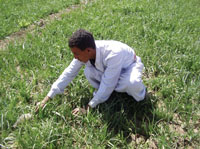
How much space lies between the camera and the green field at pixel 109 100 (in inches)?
72.1

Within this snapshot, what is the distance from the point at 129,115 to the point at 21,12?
4.93 metres

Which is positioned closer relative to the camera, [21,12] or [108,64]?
[108,64]

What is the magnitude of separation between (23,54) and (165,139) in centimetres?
244

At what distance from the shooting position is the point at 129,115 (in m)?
2.16

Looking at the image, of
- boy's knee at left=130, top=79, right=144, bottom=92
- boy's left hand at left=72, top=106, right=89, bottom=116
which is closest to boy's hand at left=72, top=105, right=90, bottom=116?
boy's left hand at left=72, top=106, right=89, bottom=116

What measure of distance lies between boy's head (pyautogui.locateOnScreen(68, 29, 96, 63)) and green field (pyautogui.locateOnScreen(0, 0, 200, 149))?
631 millimetres

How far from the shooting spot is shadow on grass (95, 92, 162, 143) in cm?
196

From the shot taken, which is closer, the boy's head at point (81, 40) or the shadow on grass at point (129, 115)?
the boy's head at point (81, 40)

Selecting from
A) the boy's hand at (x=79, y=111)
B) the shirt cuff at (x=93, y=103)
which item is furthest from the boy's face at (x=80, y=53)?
the boy's hand at (x=79, y=111)

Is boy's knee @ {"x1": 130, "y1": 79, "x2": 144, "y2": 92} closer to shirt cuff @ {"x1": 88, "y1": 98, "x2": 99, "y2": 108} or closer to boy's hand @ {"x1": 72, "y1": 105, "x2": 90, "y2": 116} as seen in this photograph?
shirt cuff @ {"x1": 88, "y1": 98, "x2": 99, "y2": 108}

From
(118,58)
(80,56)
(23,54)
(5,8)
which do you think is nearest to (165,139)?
(118,58)

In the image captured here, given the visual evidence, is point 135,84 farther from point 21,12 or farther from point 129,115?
point 21,12

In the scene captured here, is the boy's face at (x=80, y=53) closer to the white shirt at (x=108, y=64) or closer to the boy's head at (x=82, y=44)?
the boy's head at (x=82, y=44)

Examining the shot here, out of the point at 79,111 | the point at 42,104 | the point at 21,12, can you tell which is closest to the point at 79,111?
the point at 79,111
